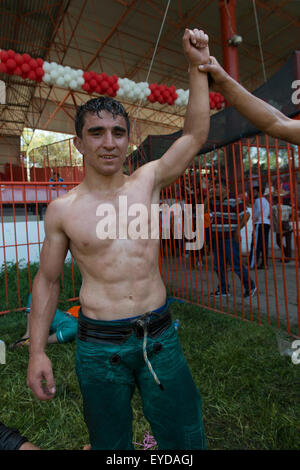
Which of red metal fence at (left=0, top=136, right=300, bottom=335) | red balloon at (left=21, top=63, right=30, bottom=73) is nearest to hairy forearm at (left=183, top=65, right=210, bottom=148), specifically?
red metal fence at (left=0, top=136, right=300, bottom=335)

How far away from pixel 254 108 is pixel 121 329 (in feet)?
3.22

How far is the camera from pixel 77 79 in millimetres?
8031

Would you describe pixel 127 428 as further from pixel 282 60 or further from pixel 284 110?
pixel 282 60

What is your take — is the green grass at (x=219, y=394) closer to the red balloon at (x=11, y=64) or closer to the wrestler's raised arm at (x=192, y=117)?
the wrestler's raised arm at (x=192, y=117)

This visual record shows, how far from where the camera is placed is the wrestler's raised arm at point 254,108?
3.80ft

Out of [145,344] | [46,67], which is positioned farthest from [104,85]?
[145,344]

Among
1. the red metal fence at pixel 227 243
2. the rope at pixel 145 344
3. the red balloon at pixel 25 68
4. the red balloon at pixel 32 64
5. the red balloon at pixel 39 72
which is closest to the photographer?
the rope at pixel 145 344

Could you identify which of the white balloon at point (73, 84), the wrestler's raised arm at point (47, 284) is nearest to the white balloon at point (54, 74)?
the white balloon at point (73, 84)

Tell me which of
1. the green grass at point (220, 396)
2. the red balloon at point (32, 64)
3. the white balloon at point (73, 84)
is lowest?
the green grass at point (220, 396)

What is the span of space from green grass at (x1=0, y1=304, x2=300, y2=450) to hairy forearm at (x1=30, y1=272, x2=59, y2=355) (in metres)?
1.11

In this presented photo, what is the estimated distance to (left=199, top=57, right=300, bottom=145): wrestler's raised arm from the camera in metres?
1.16

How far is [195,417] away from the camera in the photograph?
1195mm

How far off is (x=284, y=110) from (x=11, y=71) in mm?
7000

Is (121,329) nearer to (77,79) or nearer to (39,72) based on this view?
(39,72)
